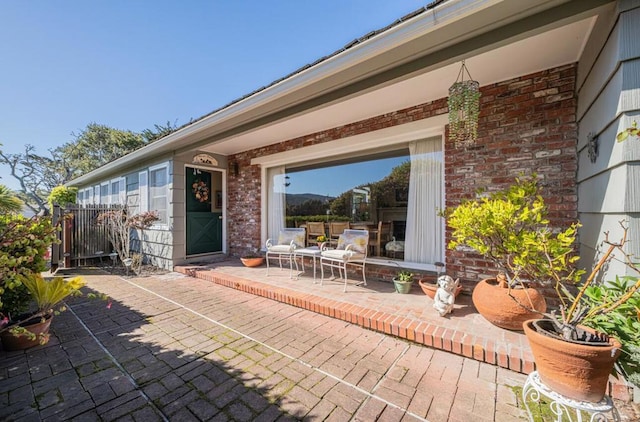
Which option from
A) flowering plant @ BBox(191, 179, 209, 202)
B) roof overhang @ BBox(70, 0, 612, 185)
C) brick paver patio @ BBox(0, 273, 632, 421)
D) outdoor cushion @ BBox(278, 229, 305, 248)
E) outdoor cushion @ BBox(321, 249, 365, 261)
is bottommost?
brick paver patio @ BBox(0, 273, 632, 421)

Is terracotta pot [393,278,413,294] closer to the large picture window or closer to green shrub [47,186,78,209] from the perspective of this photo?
the large picture window

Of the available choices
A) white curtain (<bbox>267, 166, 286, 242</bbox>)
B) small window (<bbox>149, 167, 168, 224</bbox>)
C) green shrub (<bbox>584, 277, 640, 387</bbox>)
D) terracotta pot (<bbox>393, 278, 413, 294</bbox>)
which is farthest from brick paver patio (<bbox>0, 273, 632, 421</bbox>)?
small window (<bbox>149, 167, 168, 224</bbox>)

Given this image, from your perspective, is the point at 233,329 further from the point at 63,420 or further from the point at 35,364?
the point at 35,364

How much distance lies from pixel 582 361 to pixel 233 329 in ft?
9.44

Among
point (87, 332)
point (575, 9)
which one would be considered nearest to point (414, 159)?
point (575, 9)

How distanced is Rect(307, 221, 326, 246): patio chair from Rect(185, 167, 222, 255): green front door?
8.94ft

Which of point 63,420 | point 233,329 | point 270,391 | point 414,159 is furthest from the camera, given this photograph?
point 414,159

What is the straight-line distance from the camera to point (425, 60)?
A: 8.17 ft

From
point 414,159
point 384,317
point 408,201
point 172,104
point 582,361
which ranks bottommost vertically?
point 384,317

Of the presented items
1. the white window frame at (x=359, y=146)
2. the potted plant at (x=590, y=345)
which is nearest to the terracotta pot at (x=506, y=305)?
the potted plant at (x=590, y=345)

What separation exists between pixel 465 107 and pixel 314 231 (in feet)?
13.1

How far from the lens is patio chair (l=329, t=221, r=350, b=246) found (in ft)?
18.3

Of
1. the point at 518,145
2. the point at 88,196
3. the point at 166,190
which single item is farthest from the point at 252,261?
the point at 88,196

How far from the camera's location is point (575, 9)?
1.88m
